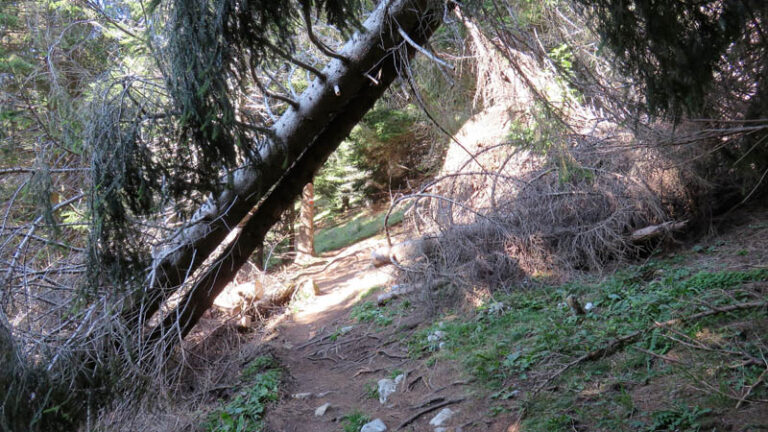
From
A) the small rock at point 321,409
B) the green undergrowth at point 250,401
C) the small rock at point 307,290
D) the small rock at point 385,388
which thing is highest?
the small rock at point 307,290

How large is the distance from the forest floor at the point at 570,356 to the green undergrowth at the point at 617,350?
0.6 inches

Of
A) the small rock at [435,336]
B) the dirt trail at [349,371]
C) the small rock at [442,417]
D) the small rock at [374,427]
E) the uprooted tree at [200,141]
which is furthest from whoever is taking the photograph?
the small rock at [435,336]

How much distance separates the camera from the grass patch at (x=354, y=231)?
1534 cm

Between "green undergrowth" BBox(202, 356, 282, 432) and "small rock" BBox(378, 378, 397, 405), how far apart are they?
1.33m

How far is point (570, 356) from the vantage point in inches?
194

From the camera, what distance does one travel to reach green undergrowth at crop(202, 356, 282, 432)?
5.56 meters

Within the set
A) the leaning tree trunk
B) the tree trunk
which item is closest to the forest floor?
the leaning tree trunk

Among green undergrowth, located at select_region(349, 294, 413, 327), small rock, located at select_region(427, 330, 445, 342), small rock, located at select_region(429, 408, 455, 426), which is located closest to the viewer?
small rock, located at select_region(429, 408, 455, 426)

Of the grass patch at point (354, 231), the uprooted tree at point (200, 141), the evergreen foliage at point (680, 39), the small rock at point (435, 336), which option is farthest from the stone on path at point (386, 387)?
the grass patch at point (354, 231)

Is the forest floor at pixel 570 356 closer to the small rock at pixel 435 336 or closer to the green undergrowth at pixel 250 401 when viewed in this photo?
the small rock at pixel 435 336

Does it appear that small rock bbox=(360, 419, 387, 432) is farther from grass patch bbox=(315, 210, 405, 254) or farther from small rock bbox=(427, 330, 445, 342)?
grass patch bbox=(315, 210, 405, 254)

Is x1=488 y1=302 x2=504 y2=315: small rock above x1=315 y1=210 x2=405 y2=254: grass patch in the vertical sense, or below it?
below

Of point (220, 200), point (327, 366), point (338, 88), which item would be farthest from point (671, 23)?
point (327, 366)

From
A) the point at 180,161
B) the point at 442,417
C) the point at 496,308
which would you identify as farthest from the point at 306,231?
the point at 180,161
